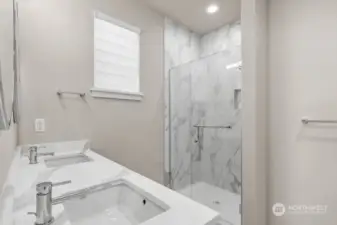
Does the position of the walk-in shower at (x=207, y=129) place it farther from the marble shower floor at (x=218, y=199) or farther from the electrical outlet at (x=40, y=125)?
the electrical outlet at (x=40, y=125)

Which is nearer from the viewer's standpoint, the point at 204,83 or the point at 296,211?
the point at 296,211

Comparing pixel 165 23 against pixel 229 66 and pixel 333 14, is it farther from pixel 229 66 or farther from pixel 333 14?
pixel 333 14

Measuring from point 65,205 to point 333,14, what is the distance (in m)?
1.98

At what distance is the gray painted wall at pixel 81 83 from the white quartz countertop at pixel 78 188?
1.49 feet

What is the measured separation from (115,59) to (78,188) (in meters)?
1.52

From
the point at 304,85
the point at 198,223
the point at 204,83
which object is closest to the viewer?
the point at 198,223

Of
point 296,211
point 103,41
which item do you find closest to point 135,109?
point 103,41

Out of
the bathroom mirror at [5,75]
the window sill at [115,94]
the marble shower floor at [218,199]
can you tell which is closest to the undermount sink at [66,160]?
the window sill at [115,94]

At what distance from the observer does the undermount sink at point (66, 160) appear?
4.69ft

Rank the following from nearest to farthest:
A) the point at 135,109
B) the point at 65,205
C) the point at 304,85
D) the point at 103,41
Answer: the point at 65,205 < the point at 304,85 < the point at 103,41 < the point at 135,109

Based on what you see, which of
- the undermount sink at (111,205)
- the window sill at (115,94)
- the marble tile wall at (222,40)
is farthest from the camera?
the marble tile wall at (222,40)

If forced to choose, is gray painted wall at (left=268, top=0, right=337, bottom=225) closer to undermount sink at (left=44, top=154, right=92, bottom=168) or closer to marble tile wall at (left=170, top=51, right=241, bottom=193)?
marble tile wall at (left=170, top=51, right=241, bottom=193)

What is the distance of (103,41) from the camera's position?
76.5 inches

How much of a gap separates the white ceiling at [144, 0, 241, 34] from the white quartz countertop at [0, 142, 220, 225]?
188cm
